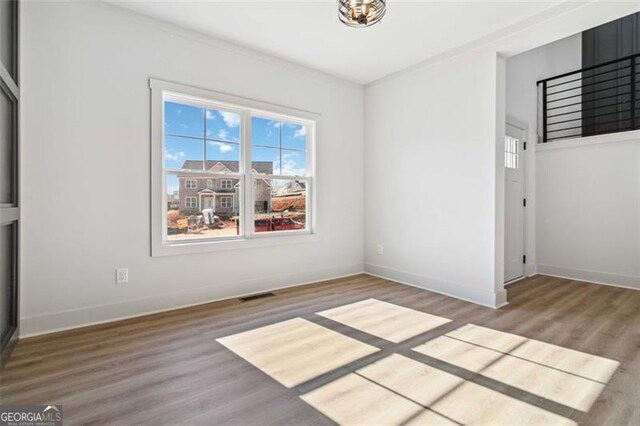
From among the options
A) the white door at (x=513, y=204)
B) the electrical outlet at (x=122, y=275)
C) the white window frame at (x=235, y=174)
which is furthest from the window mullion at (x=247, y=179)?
the white door at (x=513, y=204)

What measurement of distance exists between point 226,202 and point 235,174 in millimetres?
345

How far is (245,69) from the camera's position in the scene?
12.3ft

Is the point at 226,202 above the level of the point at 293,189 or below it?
below

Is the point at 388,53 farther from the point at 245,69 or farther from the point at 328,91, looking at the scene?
the point at 245,69

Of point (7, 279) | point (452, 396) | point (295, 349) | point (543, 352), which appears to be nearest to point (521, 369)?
point (543, 352)

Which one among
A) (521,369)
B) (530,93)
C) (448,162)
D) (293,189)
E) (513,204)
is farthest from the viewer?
(530,93)

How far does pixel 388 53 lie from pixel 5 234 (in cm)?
402

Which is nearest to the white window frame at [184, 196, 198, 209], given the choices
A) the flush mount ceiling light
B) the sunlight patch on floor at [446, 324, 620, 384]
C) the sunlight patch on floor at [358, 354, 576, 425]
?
the flush mount ceiling light

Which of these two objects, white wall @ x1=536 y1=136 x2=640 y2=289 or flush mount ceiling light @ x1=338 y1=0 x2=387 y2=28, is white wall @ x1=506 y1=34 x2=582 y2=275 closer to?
white wall @ x1=536 y1=136 x2=640 y2=289

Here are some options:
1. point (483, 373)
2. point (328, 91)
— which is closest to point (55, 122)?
point (328, 91)

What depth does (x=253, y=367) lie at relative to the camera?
216cm

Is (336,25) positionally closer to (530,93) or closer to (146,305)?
(146,305)

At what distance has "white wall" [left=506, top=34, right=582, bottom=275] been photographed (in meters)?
4.68

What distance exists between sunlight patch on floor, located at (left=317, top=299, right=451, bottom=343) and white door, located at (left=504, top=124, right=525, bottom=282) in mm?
2083
